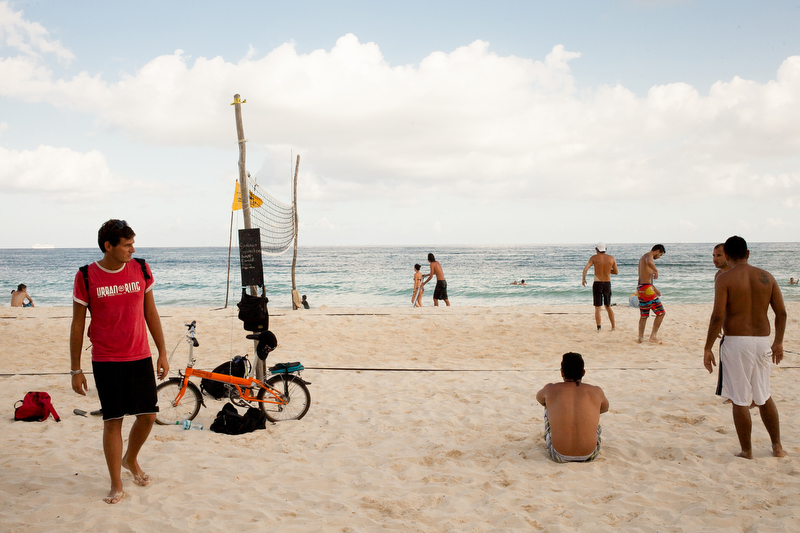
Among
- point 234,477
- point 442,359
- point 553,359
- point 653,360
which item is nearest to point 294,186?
point 442,359

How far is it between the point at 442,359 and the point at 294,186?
6.70m

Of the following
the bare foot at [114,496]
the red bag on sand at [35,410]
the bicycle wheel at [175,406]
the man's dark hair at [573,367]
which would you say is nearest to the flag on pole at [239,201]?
the bicycle wheel at [175,406]

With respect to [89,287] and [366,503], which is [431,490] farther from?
[89,287]

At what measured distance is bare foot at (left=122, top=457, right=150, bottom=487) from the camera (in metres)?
3.01

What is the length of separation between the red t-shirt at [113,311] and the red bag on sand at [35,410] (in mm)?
2304

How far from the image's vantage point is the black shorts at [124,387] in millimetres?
2721

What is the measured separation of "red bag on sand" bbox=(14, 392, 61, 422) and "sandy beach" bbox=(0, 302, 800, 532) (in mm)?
136

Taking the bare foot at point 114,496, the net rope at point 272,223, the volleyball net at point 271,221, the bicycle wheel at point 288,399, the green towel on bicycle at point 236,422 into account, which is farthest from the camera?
the net rope at point 272,223

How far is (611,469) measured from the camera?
10.7ft

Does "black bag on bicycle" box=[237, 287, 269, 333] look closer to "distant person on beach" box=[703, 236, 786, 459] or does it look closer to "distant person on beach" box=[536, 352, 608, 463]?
"distant person on beach" box=[536, 352, 608, 463]

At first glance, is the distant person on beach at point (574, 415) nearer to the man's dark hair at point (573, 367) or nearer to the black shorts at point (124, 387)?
the man's dark hair at point (573, 367)

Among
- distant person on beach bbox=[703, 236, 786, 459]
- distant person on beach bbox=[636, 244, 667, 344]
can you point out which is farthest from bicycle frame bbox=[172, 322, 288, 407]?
distant person on beach bbox=[636, 244, 667, 344]

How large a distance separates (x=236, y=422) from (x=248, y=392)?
29 centimetres

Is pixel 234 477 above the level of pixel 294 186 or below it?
below
